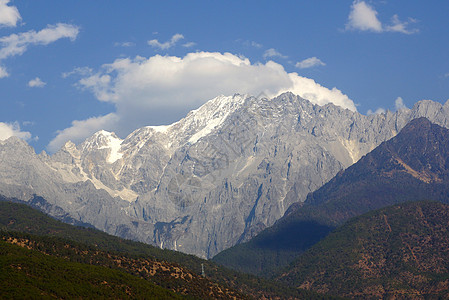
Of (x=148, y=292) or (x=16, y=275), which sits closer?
(x=16, y=275)

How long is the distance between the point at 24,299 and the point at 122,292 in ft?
119

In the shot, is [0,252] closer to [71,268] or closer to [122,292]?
[71,268]

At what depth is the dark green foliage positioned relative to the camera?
16575cm

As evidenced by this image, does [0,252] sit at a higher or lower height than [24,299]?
higher

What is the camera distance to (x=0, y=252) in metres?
191

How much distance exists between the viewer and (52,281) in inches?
6973

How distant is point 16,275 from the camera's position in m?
173

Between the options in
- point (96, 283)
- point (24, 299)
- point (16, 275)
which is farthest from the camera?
point (96, 283)

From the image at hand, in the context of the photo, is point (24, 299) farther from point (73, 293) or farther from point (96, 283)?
point (96, 283)

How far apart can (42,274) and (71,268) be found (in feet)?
49.0

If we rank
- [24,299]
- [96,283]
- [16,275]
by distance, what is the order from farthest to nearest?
[96,283] < [16,275] < [24,299]

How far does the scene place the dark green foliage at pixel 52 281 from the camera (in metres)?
166

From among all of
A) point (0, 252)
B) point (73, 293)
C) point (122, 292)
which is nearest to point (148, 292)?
point (122, 292)

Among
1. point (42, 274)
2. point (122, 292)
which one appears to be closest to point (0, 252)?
point (42, 274)
